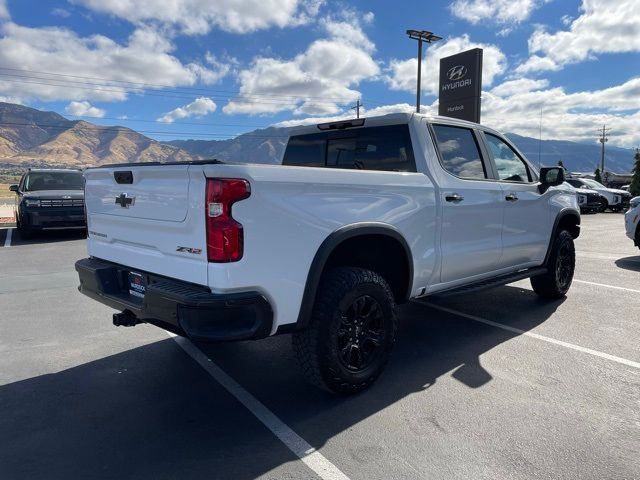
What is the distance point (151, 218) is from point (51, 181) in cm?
1029

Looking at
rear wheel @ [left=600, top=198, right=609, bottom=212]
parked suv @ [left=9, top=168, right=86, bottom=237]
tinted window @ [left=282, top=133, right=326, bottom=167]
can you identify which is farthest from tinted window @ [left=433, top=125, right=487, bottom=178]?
rear wheel @ [left=600, top=198, right=609, bottom=212]

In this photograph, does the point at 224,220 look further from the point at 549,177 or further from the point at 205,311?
the point at 549,177

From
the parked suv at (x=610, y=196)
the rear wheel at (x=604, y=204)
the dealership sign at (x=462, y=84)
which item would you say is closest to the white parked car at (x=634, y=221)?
the rear wheel at (x=604, y=204)

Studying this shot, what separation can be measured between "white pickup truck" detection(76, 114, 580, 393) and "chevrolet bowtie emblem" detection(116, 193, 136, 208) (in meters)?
0.01

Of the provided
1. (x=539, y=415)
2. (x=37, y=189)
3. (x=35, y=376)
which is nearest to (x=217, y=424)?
(x=35, y=376)

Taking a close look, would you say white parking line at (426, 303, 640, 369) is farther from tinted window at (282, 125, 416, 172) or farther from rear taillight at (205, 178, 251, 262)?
rear taillight at (205, 178, 251, 262)

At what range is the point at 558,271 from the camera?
5734 millimetres

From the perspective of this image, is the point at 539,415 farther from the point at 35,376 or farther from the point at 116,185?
the point at 35,376

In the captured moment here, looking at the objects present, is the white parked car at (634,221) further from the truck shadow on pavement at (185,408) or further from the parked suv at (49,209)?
the parked suv at (49,209)

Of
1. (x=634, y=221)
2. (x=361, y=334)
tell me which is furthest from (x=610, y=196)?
(x=361, y=334)

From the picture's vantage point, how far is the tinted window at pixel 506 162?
4.80 m

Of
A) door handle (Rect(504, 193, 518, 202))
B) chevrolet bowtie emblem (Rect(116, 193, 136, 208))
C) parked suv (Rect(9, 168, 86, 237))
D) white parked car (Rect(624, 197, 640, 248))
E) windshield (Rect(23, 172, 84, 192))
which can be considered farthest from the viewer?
windshield (Rect(23, 172, 84, 192))

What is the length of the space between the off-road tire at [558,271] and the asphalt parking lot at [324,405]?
1.63 ft

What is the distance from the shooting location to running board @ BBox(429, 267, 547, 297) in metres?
4.13
